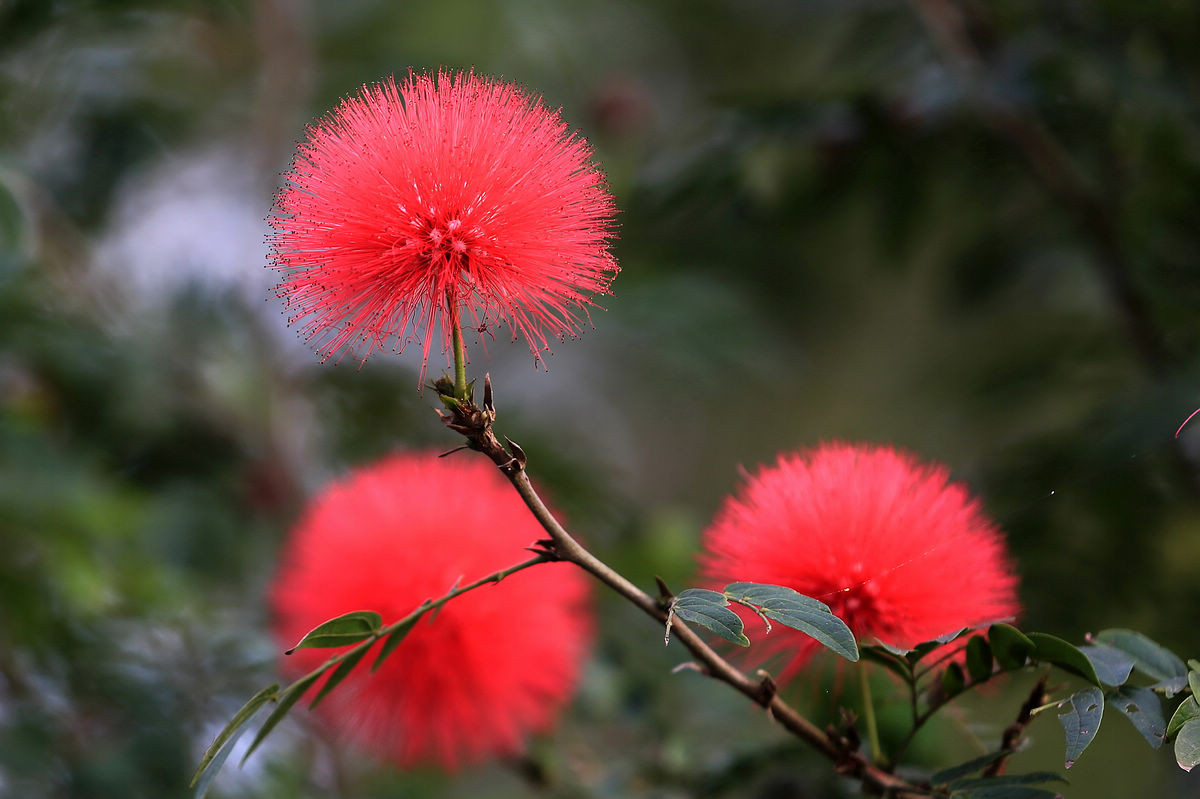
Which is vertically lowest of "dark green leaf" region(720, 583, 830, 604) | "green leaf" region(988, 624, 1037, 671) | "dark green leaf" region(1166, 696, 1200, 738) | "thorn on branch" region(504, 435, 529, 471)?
"dark green leaf" region(1166, 696, 1200, 738)

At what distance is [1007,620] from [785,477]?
151 mm

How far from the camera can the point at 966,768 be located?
0.58 meters

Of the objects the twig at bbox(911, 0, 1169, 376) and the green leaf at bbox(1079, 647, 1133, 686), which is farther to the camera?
the twig at bbox(911, 0, 1169, 376)

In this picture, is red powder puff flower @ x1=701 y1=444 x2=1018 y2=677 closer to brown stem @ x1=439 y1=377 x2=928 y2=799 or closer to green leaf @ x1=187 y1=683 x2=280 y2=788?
brown stem @ x1=439 y1=377 x2=928 y2=799

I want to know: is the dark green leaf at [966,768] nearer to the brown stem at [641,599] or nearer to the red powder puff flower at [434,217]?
the brown stem at [641,599]

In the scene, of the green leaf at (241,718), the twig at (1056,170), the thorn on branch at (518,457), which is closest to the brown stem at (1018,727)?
the thorn on branch at (518,457)

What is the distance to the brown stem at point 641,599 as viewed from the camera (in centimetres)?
52

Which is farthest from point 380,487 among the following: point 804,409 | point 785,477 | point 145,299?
point 145,299

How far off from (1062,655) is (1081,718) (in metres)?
0.03

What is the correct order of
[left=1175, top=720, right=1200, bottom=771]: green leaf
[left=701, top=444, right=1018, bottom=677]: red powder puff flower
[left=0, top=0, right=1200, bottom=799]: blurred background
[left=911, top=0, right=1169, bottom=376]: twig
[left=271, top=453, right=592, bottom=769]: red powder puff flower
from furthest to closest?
[left=911, top=0, right=1169, bottom=376]: twig < [left=0, top=0, right=1200, bottom=799]: blurred background < [left=271, top=453, right=592, bottom=769]: red powder puff flower < [left=701, top=444, right=1018, bottom=677]: red powder puff flower < [left=1175, top=720, right=1200, bottom=771]: green leaf

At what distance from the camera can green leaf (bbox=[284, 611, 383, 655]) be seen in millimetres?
572

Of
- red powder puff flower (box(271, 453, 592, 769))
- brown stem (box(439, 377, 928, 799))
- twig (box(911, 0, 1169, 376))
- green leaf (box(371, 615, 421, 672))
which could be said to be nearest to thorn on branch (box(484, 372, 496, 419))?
brown stem (box(439, 377, 928, 799))

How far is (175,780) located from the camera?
49.7 inches

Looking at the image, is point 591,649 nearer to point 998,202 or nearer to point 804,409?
point 804,409
